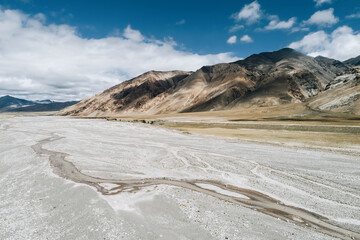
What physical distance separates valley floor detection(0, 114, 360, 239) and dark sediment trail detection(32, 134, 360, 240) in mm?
61

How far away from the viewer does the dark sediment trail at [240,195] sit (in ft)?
35.7

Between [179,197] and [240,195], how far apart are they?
4.53 m

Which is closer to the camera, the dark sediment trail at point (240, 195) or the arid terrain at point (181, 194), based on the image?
the arid terrain at point (181, 194)

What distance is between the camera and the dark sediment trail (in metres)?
10.9

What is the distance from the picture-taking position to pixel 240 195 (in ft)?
48.5

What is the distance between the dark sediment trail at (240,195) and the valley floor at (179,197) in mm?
61

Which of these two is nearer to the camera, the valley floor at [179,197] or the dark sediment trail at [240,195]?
the valley floor at [179,197]

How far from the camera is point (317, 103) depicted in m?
102

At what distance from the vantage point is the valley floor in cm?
1020

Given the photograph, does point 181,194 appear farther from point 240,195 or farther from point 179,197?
point 240,195

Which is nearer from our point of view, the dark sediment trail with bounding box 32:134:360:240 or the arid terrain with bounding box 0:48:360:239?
the arid terrain with bounding box 0:48:360:239

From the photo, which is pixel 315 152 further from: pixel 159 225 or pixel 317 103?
pixel 317 103

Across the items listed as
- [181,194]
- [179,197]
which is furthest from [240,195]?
[179,197]

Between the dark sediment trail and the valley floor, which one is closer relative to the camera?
the valley floor
